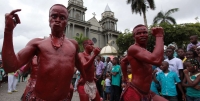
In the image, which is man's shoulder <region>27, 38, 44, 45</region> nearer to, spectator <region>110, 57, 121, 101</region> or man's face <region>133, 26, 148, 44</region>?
man's face <region>133, 26, 148, 44</region>

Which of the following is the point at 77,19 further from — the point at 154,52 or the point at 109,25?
the point at 154,52

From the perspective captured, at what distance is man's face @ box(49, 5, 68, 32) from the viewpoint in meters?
1.93

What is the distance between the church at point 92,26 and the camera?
40531mm

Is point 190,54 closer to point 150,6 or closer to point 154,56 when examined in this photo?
point 154,56

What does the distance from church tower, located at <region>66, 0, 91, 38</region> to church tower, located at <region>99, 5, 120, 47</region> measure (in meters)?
6.93

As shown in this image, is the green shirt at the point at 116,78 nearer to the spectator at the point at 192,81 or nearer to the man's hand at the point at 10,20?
the spectator at the point at 192,81

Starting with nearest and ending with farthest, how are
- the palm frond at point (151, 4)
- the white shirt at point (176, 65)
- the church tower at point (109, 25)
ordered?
the white shirt at point (176, 65)
the palm frond at point (151, 4)
the church tower at point (109, 25)

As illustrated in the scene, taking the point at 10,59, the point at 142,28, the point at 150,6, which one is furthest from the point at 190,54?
the point at 150,6

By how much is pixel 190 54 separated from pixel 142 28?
2.96 metres

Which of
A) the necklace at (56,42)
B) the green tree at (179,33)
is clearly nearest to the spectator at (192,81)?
the necklace at (56,42)

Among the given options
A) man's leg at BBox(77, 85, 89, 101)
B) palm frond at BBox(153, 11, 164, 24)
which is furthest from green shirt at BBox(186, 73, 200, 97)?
palm frond at BBox(153, 11, 164, 24)

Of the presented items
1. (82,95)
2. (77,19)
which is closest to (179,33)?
(82,95)

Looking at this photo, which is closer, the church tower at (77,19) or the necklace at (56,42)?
the necklace at (56,42)

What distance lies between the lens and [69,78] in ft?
6.33
